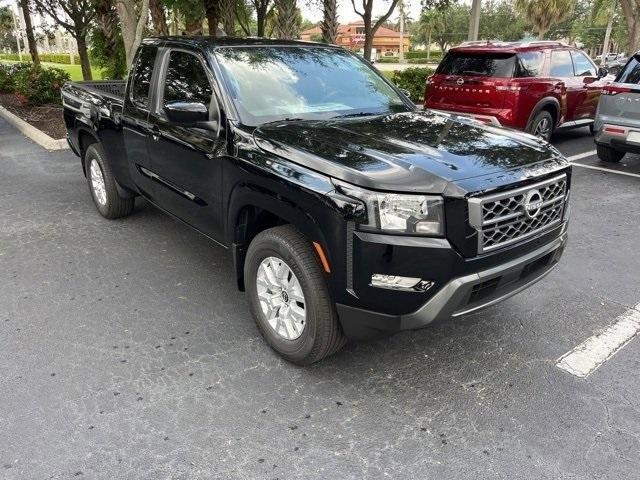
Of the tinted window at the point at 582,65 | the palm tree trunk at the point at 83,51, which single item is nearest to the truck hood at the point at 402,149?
the tinted window at the point at 582,65

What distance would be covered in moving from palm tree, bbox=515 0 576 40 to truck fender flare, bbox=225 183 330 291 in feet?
144

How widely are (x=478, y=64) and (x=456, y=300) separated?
7.24 metres

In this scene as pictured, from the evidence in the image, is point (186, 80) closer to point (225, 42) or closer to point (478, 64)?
point (225, 42)

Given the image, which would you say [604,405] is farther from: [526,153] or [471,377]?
[526,153]

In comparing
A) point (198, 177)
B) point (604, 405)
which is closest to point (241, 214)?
point (198, 177)

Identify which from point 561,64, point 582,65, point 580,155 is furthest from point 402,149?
point 582,65

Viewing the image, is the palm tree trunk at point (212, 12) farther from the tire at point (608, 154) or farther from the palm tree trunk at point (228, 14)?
the tire at point (608, 154)

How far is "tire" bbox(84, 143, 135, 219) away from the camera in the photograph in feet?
17.9

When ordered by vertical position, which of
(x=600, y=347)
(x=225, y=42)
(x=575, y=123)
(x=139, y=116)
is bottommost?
(x=600, y=347)

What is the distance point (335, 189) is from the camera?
8.80ft

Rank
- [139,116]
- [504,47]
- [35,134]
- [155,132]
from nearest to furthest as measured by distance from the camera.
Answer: [155,132], [139,116], [504,47], [35,134]

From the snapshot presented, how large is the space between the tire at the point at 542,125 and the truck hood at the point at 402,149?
583cm

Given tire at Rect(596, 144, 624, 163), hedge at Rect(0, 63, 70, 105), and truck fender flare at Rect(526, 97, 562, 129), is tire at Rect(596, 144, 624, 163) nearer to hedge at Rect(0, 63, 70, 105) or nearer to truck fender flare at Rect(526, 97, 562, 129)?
truck fender flare at Rect(526, 97, 562, 129)

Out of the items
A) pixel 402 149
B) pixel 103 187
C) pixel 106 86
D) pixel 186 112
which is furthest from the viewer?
pixel 106 86
